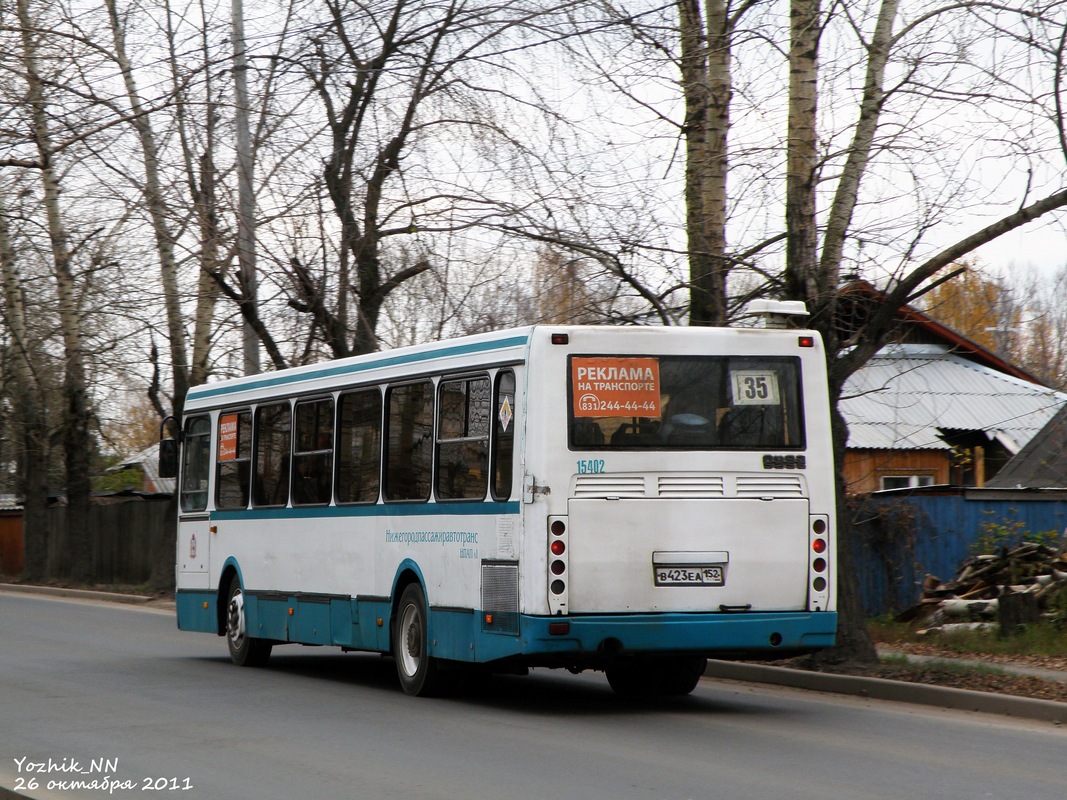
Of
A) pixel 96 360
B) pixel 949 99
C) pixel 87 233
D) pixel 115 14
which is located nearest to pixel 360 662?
pixel 949 99

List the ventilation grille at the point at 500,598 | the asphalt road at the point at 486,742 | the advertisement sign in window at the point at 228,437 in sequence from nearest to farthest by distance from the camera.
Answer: the asphalt road at the point at 486,742 < the ventilation grille at the point at 500,598 < the advertisement sign in window at the point at 228,437

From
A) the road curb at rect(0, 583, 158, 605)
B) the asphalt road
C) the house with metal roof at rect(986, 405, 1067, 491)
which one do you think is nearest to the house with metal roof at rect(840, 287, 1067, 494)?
the house with metal roof at rect(986, 405, 1067, 491)

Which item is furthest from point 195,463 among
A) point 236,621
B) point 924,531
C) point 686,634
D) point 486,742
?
point 924,531

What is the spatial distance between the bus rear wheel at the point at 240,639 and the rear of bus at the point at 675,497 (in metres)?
5.45

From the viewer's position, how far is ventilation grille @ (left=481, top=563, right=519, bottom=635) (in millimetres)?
10883

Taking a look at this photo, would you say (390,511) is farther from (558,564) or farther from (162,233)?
(162,233)

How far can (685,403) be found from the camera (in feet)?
36.8

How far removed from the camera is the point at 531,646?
34.8 ft

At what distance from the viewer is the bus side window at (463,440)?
11.6m

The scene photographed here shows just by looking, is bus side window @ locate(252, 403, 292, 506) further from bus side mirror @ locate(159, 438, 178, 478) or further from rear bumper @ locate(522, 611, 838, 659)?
rear bumper @ locate(522, 611, 838, 659)

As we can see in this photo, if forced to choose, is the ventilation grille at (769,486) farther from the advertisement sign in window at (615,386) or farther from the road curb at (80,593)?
the road curb at (80,593)

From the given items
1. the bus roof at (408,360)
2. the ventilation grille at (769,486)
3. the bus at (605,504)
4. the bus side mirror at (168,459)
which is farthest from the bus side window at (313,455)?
the ventilation grille at (769,486)

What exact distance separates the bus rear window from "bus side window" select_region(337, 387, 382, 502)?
2.87 metres

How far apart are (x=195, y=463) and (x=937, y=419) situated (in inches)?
813
